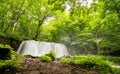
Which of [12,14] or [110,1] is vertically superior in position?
[12,14]

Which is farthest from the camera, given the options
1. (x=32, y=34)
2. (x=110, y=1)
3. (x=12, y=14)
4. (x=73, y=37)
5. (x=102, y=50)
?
(x=73, y=37)

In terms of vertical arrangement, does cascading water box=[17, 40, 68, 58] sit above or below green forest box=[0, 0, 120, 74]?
below

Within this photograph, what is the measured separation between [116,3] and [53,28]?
18943mm

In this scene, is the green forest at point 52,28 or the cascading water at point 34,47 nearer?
the green forest at point 52,28

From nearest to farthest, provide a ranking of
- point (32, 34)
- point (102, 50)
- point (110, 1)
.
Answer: point (110, 1) → point (102, 50) → point (32, 34)

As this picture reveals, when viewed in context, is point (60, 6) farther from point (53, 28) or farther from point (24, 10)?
point (53, 28)

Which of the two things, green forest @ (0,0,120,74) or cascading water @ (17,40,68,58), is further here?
cascading water @ (17,40,68,58)

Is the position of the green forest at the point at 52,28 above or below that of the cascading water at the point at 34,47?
above

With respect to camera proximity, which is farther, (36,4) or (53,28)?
(53,28)

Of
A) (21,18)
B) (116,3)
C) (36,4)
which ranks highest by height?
(36,4)

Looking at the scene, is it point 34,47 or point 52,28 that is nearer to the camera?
point 34,47

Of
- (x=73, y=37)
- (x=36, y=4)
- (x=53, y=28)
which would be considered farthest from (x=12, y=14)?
(x=73, y=37)

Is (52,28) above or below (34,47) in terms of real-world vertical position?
above

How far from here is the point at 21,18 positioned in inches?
821
